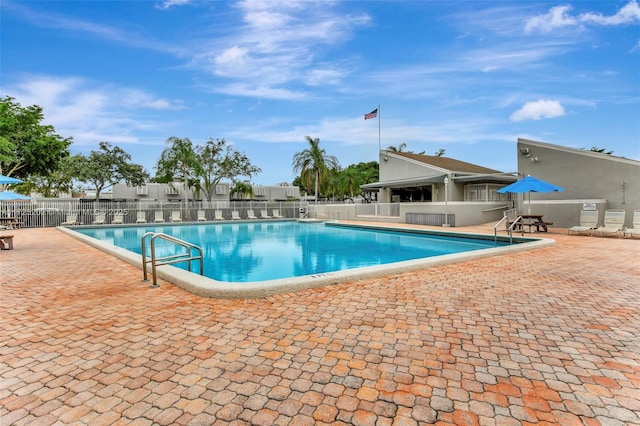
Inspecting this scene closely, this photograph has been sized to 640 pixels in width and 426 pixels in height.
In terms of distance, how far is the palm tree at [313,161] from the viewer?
97.9 feet

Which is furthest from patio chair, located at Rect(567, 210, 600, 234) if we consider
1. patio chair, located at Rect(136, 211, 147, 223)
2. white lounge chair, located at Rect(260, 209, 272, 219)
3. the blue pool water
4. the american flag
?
patio chair, located at Rect(136, 211, 147, 223)

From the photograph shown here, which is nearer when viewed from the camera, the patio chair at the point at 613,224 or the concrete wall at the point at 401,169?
the patio chair at the point at 613,224

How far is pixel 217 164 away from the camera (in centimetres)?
3334

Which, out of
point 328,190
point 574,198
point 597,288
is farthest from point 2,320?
point 328,190

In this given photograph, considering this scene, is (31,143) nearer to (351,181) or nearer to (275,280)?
(275,280)

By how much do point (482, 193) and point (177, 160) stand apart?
84.4ft

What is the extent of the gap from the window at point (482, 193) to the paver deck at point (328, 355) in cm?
1818

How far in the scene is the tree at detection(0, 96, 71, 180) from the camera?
23.6 metres

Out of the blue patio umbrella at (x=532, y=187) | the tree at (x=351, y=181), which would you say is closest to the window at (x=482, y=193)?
the blue patio umbrella at (x=532, y=187)

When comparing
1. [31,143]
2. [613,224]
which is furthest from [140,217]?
[613,224]

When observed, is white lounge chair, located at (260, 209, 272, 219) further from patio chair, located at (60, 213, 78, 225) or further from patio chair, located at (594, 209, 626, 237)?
patio chair, located at (594, 209, 626, 237)

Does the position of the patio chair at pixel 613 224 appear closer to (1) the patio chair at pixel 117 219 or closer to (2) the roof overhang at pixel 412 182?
(2) the roof overhang at pixel 412 182

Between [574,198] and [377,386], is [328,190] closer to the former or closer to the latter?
[574,198]

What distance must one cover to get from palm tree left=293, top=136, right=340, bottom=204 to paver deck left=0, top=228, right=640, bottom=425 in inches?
994
